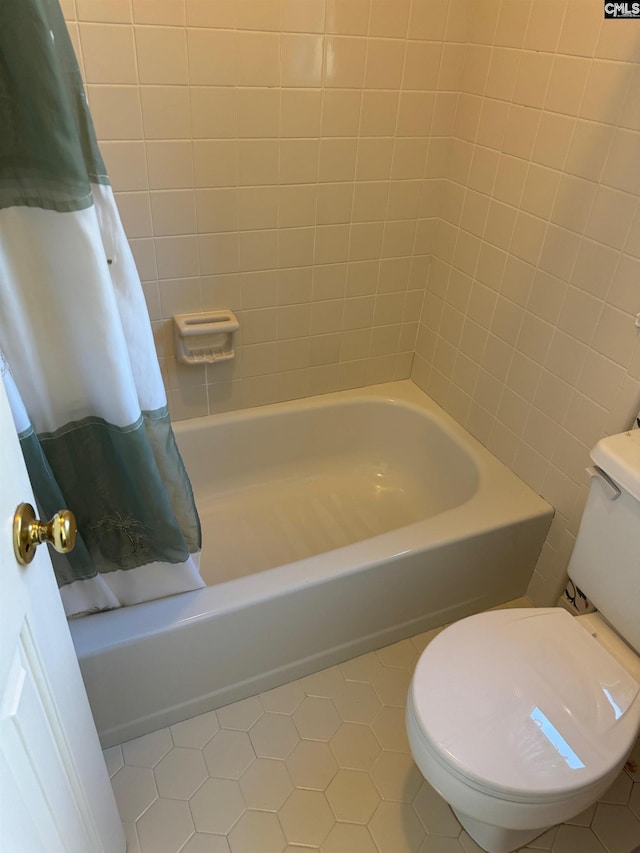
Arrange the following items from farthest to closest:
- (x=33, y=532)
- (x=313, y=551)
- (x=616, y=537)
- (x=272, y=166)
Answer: (x=313, y=551)
(x=272, y=166)
(x=616, y=537)
(x=33, y=532)

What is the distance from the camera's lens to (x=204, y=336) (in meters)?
1.83

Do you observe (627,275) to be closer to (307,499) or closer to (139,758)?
(307,499)

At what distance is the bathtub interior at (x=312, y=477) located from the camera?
196 centimetres

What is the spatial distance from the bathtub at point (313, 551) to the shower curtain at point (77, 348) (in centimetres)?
13

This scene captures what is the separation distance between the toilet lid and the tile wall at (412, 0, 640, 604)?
0.49 meters

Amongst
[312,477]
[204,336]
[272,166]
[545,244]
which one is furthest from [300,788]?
[272,166]

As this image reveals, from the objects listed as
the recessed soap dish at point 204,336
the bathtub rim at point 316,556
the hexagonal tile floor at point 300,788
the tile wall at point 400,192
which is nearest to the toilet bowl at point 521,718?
the hexagonal tile floor at point 300,788

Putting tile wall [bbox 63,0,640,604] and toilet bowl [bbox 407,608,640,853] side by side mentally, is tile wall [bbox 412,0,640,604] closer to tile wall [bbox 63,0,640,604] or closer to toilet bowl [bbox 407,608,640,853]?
tile wall [bbox 63,0,640,604]

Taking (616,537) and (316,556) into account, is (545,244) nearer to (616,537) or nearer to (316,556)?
(616,537)

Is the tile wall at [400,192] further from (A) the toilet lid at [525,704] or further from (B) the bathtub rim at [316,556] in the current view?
(A) the toilet lid at [525,704]

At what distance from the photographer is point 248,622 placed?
1.46m

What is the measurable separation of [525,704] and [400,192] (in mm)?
1461

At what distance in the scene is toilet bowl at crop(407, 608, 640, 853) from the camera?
1072mm

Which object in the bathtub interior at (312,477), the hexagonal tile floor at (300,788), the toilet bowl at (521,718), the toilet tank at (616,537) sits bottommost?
the hexagonal tile floor at (300,788)
